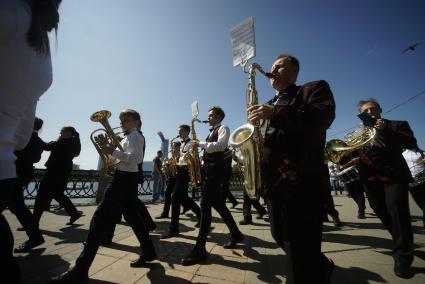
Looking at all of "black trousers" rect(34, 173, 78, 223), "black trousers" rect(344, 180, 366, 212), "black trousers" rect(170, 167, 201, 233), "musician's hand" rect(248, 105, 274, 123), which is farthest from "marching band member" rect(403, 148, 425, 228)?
"black trousers" rect(34, 173, 78, 223)

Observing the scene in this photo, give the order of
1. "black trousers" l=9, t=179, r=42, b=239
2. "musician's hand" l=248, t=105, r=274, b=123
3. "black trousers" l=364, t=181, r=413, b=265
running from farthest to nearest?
"black trousers" l=9, t=179, r=42, b=239, "black trousers" l=364, t=181, r=413, b=265, "musician's hand" l=248, t=105, r=274, b=123

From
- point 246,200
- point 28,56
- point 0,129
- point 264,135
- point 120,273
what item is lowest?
point 120,273

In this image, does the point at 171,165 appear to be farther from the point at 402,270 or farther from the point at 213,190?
the point at 402,270

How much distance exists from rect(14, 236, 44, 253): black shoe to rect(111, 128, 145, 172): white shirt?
1.99 m

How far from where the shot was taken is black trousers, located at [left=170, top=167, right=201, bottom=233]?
4.59 metres

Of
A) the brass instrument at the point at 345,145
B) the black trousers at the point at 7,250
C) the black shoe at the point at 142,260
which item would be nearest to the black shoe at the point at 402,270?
the brass instrument at the point at 345,145

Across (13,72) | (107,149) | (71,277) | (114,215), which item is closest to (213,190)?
(114,215)

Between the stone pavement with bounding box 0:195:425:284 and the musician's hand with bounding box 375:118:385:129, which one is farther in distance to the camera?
the musician's hand with bounding box 375:118:385:129

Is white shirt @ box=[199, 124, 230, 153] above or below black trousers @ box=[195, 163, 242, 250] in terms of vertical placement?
above

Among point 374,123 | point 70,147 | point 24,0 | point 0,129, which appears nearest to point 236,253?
point 374,123

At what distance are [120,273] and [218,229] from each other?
275cm

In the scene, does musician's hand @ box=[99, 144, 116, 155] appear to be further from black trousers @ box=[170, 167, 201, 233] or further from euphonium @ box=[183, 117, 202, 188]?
euphonium @ box=[183, 117, 202, 188]

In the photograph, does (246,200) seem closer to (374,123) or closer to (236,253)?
(236,253)

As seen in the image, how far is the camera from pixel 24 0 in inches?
49.6
